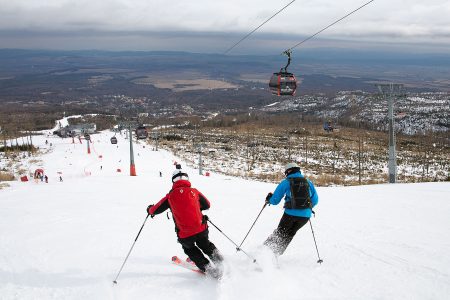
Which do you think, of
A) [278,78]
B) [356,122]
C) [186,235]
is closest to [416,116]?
[356,122]

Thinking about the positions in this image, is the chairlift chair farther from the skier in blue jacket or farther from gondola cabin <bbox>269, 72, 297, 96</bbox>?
the skier in blue jacket

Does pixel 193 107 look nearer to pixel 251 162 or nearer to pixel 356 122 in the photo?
pixel 356 122

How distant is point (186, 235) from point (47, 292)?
1928 mm

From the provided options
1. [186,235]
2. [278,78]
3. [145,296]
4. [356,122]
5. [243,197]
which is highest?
[278,78]

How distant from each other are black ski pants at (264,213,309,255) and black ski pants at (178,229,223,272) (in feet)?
2.90

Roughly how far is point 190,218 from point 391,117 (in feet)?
63.3

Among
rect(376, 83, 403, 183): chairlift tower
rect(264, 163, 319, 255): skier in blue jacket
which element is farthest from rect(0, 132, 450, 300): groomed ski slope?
rect(376, 83, 403, 183): chairlift tower

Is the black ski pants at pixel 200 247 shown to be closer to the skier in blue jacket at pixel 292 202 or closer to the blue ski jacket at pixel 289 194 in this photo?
the skier in blue jacket at pixel 292 202

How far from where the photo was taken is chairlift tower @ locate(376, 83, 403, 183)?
2110cm

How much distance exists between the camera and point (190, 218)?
16.1 ft

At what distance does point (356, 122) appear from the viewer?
116750 millimetres

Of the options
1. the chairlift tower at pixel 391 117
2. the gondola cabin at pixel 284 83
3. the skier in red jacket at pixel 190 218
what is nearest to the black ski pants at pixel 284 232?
the skier in red jacket at pixel 190 218

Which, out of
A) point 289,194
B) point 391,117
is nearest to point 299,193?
point 289,194

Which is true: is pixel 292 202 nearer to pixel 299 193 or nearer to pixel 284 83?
pixel 299 193
